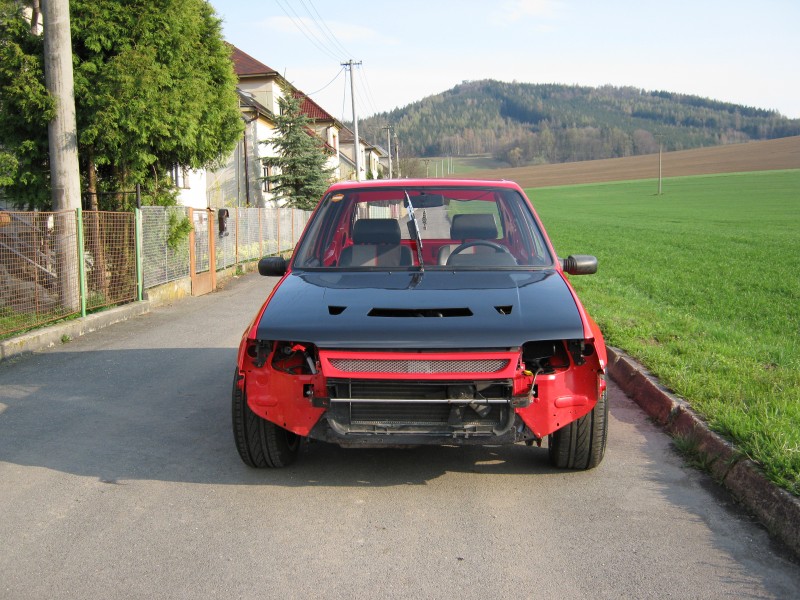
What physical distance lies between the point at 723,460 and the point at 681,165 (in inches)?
4533

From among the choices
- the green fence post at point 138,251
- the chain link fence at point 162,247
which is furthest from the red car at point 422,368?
the chain link fence at point 162,247

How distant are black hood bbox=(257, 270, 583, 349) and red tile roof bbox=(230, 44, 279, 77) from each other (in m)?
41.1

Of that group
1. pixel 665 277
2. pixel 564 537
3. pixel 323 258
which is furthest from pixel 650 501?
pixel 665 277

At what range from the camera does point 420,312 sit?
14.2 feet

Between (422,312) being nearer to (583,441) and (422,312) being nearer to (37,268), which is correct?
(583,441)

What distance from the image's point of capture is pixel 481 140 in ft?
651

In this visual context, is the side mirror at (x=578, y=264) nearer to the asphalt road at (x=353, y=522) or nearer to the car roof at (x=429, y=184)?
the car roof at (x=429, y=184)

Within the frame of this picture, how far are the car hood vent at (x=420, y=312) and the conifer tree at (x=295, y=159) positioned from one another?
3232 centimetres

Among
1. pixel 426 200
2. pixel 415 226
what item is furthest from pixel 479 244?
pixel 426 200

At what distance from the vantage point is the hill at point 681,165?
3952 inches

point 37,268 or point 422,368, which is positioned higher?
point 37,268

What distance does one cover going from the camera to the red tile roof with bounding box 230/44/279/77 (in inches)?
1735

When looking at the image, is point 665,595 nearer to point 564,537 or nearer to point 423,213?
point 564,537

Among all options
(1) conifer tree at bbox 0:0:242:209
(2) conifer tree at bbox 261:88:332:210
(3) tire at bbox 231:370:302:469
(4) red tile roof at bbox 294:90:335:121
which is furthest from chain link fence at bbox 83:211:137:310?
(4) red tile roof at bbox 294:90:335:121
